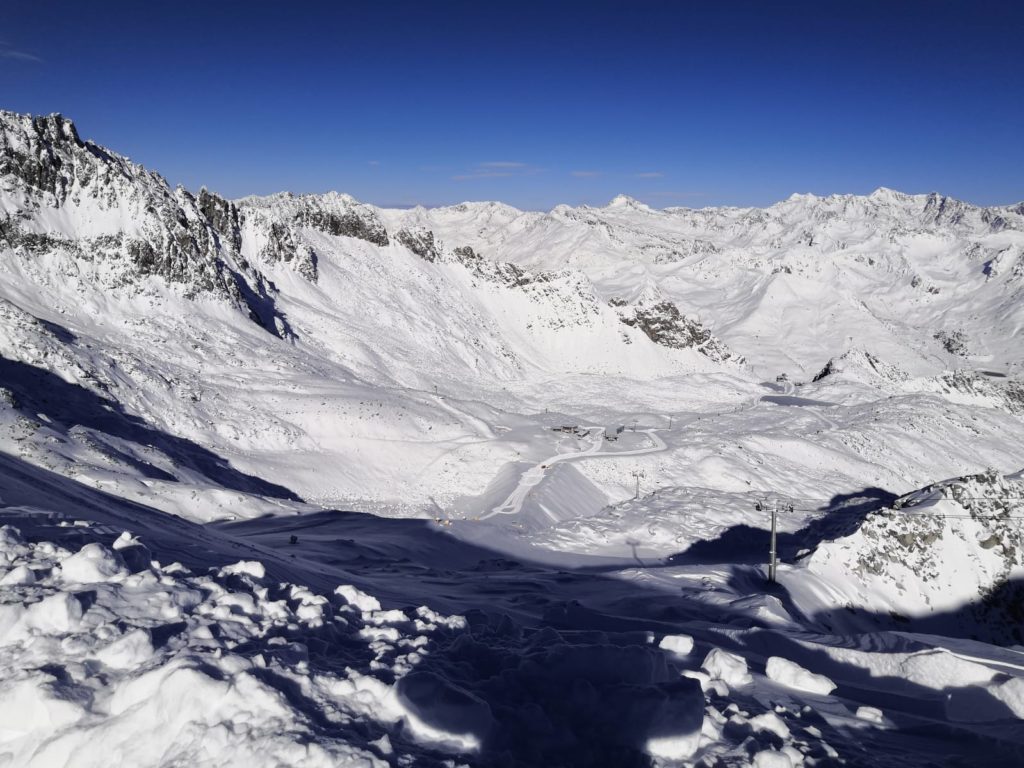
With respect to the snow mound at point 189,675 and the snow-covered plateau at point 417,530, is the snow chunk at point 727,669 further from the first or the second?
the snow mound at point 189,675

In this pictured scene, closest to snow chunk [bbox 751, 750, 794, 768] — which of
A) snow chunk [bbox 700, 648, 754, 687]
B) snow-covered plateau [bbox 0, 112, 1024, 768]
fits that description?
snow-covered plateau [bbox 0, 112, 1024, 768]

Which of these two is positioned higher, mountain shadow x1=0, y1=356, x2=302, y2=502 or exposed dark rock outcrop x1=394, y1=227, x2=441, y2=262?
exposed dark rock outcrop x1=394, y1=227, x2=441, y2=262

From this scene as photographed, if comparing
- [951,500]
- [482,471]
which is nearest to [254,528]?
[482,471]

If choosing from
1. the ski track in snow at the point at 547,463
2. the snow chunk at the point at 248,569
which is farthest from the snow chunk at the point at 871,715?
the ski track in snow at the point at 547,463

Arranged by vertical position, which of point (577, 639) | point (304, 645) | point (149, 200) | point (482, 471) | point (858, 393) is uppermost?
point (149, 200)

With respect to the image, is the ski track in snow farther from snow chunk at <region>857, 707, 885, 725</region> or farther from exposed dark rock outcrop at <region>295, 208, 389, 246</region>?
exposed dark rock outcrop at <region>295, 208, 389, 246</region>

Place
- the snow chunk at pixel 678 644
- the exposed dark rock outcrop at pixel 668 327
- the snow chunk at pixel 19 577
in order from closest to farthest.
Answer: the snow chunk at pixel 19 577 < the snow chunk at pixel 678 644 < the exposed dark rock outcrop at pixel 668 327

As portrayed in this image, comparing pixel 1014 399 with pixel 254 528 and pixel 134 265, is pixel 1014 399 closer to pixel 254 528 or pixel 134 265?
pixel 254 528
